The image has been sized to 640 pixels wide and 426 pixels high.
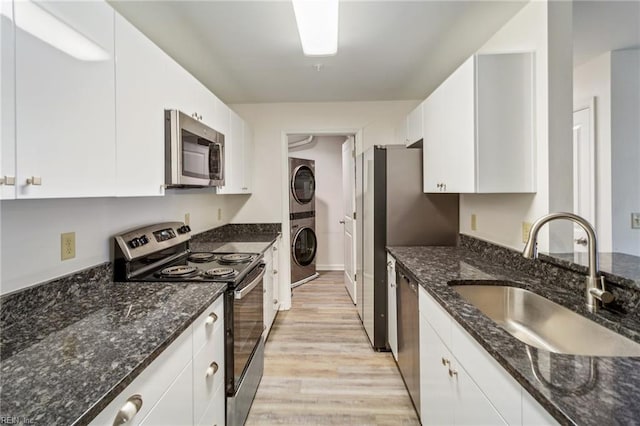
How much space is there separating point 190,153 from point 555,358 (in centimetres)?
182

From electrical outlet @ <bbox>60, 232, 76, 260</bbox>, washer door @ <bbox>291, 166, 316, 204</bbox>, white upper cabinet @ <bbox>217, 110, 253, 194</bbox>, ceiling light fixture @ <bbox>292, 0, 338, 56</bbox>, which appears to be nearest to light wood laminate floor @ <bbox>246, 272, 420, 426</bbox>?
electrical outlet @ <bbox>60, 232, 76, 260</bbox>

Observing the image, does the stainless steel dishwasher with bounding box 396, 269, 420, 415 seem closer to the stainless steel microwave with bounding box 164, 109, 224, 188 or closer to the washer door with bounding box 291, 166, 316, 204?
the stainless steel microwave with bounding box 164, 109, 224, 188

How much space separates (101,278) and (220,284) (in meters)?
0.56

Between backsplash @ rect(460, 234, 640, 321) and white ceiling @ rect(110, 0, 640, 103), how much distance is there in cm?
141

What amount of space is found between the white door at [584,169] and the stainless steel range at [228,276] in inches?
98.9

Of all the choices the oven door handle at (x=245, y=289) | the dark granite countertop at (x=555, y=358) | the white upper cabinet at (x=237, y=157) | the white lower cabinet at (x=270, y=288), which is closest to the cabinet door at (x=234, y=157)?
the white upper cabinet at (x=237, y=157)

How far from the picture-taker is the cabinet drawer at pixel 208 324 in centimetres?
124

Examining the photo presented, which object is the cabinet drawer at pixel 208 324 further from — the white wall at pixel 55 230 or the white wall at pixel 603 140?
the white wall at pixel 603 140

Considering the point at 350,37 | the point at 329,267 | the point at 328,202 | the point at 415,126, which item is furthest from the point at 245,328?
the point at 328,202

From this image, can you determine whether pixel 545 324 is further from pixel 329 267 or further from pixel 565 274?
pixel 329 267

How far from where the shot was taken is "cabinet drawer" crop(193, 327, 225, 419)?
1.23 meters

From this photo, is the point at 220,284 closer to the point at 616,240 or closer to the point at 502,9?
the point at 502,9

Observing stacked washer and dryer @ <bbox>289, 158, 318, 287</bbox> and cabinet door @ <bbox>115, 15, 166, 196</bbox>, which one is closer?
cabinet door @ <bbox>115, 15, 166, 196</bbox>

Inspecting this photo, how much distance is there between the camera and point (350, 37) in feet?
6.73
